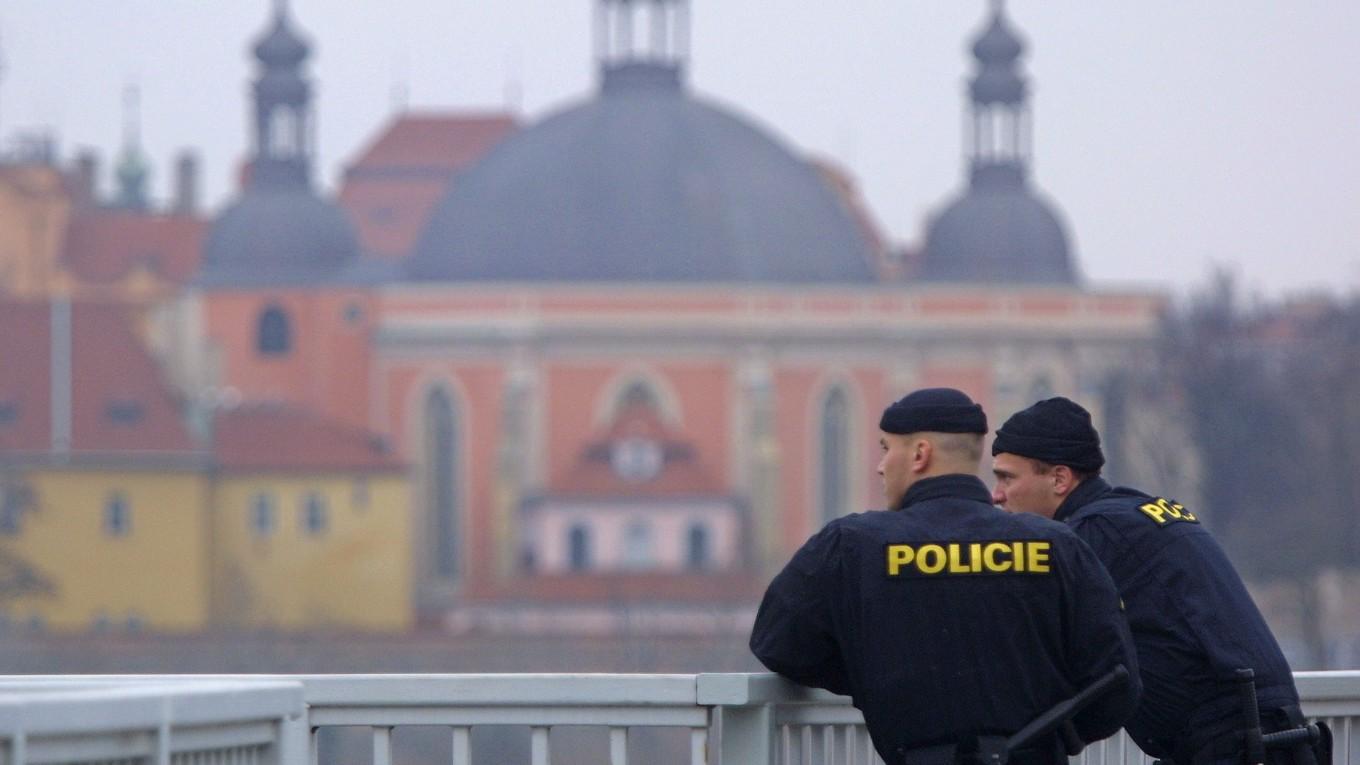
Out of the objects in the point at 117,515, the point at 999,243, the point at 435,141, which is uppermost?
the point at 435,141

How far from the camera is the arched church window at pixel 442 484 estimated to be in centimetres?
7981

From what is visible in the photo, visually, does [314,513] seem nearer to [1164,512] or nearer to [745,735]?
[1164,512]

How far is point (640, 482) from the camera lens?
79312 mm

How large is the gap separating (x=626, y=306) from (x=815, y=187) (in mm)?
6922

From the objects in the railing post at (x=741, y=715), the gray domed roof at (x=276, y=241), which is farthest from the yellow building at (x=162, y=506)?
the railing post at (x=741, y=715)

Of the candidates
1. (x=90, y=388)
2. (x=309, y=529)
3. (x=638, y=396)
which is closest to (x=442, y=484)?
(x=309, y=529)

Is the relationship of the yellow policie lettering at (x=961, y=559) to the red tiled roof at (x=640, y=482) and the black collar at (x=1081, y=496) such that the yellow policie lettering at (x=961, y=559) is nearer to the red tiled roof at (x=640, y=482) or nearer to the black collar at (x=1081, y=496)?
the black collar at (x=1081, y=496)

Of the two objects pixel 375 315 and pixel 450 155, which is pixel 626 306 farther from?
pixel 450 155

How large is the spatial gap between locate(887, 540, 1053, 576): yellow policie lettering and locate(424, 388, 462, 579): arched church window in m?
72.6

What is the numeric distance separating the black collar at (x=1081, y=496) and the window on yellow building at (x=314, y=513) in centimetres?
7079

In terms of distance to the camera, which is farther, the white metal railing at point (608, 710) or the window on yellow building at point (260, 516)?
the window on yellow building at point (260, 516)

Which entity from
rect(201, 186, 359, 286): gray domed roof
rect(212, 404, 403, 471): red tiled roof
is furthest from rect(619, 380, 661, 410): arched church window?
rect(201, 186, 359, 286): gray domed roof

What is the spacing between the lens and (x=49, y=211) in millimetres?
101812

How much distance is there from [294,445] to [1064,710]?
72.6m
